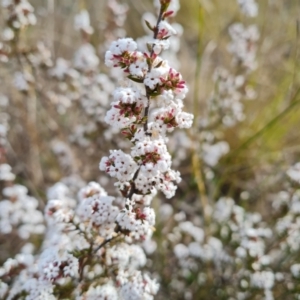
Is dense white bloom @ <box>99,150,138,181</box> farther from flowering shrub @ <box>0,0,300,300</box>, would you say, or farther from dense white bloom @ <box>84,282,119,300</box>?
dense white bloom @ <box>84,282,119,300</box>

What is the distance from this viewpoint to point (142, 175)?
1535mm

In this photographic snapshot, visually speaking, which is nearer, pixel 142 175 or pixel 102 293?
pixel 142 175

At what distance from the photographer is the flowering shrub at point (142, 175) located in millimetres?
1472

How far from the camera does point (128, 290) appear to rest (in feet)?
5.75

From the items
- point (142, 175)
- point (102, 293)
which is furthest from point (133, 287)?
point (142, 175)

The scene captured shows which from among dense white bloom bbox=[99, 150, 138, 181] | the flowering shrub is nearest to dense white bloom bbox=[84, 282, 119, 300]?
the flowering shrub

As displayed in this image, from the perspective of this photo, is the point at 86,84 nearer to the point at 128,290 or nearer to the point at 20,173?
the point at 20,173

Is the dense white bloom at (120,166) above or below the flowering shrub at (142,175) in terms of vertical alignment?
below

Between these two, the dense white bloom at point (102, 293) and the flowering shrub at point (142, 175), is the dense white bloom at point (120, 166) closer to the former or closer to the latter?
the flowering shrub at point (142, 175)

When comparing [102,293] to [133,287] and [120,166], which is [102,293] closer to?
[133,287]

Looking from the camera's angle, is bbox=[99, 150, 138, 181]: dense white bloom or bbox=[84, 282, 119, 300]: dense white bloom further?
bbox=[84, 282, 119, 300]: dense white bloom

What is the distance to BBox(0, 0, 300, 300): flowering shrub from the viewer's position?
147cm

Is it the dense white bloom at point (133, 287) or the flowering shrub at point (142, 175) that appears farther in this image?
the dense white bloom at point (133, 287)

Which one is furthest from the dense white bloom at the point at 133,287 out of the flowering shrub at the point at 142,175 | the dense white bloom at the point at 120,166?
the dense white bloom at the point at 120,166
